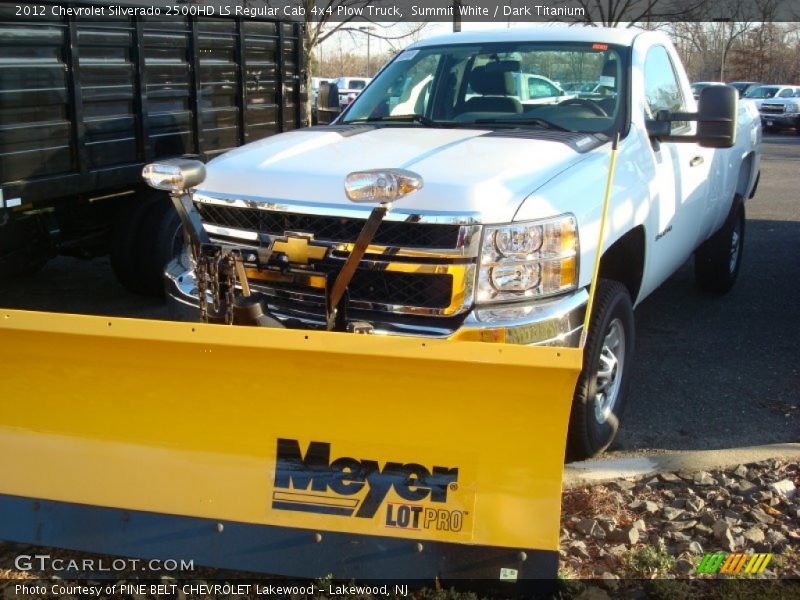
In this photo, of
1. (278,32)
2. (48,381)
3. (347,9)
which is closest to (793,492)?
(48,381)

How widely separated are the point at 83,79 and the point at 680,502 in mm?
4592

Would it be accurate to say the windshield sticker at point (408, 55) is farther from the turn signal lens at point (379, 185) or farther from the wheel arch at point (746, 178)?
the wheel arch at point (746, 178)

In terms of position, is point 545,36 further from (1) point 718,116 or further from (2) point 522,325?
(2) point 522,325

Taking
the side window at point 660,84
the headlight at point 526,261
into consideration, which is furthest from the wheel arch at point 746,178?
the headlight at point 526,261

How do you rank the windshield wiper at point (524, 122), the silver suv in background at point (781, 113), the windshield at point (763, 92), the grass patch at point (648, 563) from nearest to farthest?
1. the grass patch at point (648, 563)
2. the windshield wiper at point (524, 122)
3. the silver suv in background at point (781, 113)
4. the windshield at point (763, 92)

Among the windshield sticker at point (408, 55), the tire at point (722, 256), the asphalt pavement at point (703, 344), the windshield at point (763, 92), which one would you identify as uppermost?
the windshield sticker at point (408, 55)

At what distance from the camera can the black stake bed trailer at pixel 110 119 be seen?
5.55 meters

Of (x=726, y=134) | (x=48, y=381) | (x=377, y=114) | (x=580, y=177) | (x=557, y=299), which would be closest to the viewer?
(x=48, y=381)

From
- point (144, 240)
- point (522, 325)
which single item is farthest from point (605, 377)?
point (144, 240)

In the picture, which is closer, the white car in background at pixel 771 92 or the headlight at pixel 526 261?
the headlight at pixel 526 261

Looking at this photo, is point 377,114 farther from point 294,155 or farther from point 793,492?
point 793,492

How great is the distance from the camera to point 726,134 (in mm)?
4477

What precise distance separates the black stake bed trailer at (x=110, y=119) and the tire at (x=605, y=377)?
2.46 metres

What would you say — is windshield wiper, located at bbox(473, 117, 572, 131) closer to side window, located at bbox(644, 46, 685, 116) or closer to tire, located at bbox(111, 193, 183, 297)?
side window, located at bbox(644, 46, 685, 116)
